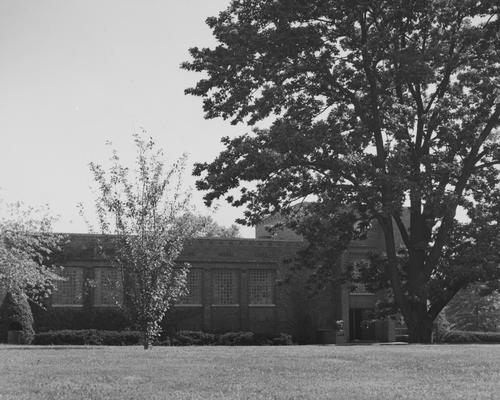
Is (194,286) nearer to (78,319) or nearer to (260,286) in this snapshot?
(260,286)

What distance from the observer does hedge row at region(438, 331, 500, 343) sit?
1948 inches

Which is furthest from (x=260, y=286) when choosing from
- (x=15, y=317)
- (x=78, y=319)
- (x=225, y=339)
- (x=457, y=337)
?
(x=15, y=317)

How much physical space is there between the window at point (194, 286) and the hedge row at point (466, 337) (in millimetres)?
14544

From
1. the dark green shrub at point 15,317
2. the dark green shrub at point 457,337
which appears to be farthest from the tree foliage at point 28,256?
the dark green shrub at point 457,337

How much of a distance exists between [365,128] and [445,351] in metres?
10.8

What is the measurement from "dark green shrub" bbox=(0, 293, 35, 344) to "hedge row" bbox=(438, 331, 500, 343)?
77.5 feet

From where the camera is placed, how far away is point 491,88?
31.0m

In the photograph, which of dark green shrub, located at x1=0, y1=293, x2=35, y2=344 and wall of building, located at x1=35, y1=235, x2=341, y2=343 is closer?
dark green shrub, located at x1=0, y1=293, x2=35, y2=344

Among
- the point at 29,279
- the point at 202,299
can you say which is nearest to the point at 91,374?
the point at 29,279

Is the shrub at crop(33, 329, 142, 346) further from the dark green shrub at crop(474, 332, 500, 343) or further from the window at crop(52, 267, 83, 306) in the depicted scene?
the dark green shrub at crop(474, 332, 500, 343)

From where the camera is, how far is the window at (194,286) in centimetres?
4791

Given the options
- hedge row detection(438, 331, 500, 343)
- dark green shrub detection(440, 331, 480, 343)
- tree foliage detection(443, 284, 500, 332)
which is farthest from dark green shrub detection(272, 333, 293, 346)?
tree foliage detection(443, 284, 500, 332)

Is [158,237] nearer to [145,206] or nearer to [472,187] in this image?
[145,206]

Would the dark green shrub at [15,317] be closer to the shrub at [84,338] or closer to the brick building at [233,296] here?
the shrub at [84,338]
